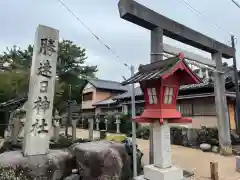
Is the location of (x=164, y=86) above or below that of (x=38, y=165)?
above

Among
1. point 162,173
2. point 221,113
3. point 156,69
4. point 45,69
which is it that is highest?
point 45,69

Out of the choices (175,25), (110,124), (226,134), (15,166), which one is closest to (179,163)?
(226,134)

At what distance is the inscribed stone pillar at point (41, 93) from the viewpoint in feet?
19.0

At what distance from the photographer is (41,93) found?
20.1 feet

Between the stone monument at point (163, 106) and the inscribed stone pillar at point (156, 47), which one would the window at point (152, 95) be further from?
the inscribed stone pillar at point (156, 47)

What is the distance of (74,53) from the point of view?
2605 cm

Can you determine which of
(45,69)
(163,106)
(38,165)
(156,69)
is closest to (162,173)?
(163,106)

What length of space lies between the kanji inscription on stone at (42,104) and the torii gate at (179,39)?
3.51m

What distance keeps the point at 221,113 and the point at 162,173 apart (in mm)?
7754

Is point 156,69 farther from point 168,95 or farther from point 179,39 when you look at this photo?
point 179,39

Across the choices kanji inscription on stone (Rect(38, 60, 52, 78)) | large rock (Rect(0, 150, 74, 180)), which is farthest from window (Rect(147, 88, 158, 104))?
kanji inscription on stone (Rect(38, 60, 52, 78))

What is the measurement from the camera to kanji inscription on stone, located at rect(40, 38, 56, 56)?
6.34m

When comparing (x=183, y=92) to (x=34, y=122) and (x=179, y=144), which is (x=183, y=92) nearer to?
(x=179, y=144)

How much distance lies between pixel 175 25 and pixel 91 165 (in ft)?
19.1
